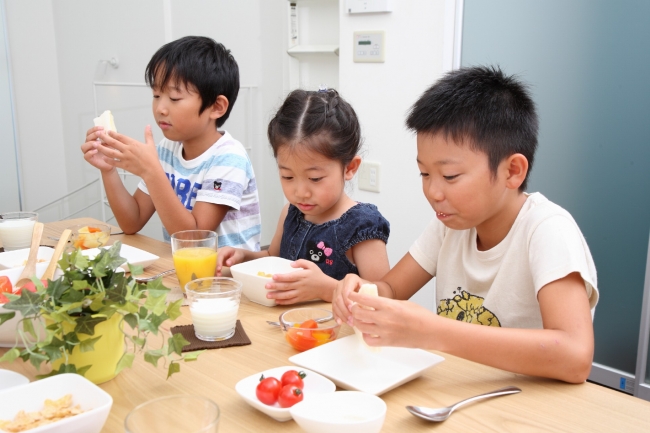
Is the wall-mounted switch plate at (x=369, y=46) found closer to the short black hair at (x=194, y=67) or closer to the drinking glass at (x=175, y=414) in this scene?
the short black hair at (x=194, y=67)

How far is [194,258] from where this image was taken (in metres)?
1.36

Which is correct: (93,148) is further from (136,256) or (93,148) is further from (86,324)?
(86,324)

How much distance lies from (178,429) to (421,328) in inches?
16.7

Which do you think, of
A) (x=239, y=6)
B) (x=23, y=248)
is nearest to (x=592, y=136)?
(x=23, y=248)

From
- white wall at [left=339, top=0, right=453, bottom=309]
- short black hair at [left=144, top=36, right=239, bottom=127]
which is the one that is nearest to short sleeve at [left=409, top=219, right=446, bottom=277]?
short black hair at [left=144, top=36, right=239, bottom=127]

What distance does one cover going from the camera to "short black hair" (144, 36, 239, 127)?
191 cm

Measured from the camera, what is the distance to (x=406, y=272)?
4.75 feet

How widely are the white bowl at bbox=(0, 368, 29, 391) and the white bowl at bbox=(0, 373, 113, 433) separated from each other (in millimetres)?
93

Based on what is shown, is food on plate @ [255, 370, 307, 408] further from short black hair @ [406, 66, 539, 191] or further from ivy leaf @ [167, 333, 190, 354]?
short black hair @ [406, 66, 539, 191]

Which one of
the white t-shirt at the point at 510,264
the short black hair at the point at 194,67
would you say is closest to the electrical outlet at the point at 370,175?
the short black hair at the point at 194,67

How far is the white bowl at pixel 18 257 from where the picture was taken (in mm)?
1538

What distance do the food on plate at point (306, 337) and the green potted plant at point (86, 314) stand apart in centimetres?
21

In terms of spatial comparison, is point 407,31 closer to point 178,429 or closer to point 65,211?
point 178,429

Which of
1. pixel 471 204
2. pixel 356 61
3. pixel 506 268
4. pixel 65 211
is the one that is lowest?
pixel 65 211
